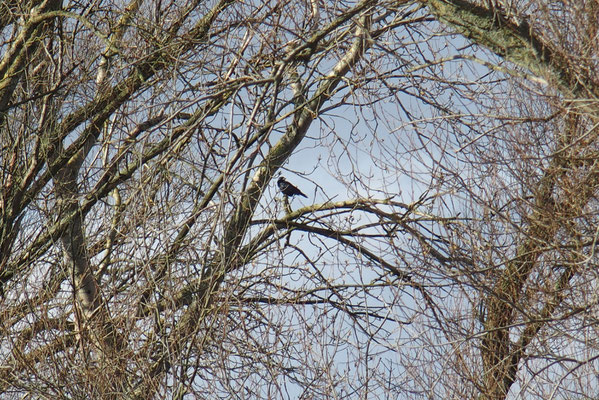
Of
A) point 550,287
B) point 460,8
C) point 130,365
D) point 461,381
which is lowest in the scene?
point 130,365

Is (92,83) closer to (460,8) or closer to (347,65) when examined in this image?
(347,65)

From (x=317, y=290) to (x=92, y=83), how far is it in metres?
2.97

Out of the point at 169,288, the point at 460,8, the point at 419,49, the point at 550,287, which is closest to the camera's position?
the point at 169,288

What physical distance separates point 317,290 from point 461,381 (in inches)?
63.5

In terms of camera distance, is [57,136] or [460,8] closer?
[460,8]

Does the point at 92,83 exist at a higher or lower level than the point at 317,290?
higher

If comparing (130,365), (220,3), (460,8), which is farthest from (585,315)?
(220,3)

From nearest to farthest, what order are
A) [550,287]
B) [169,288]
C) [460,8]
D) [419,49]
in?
[169,288] → [460,8] → [550,287] → [419,49]

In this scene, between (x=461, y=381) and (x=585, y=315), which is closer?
(x=585, y=315)

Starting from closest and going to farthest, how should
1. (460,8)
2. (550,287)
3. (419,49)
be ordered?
(460,8) < (550,287) < (419,49)

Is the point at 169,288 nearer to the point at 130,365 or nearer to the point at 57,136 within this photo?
the point at 130,365

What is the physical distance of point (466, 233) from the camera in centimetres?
684

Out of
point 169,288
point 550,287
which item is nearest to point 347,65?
point 550,287

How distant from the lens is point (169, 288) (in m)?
4.83
